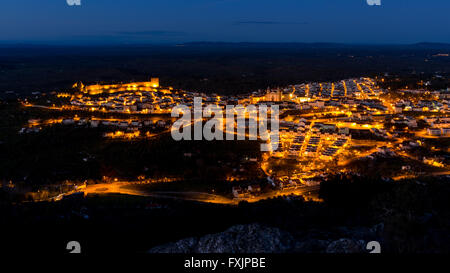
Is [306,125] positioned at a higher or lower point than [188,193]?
higher

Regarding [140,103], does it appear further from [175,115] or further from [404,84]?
[404,84]

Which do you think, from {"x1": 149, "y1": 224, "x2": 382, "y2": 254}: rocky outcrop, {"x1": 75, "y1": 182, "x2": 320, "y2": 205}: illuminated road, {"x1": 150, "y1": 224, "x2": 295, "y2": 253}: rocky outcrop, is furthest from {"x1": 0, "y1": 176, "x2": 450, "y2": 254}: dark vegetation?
{"x1": 75, "y1": 182, "x2": 320, "y2": 205}: illuminated road

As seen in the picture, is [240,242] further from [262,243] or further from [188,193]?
[188,193]

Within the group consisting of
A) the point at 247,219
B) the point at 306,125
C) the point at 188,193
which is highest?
the point at 306,125

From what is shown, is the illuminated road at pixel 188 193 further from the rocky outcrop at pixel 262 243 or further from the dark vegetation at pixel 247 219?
the rocky outcrop at pixel 262 243

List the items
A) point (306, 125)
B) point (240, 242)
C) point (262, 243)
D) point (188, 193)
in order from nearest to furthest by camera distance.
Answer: point (262, 243)
point (240, 242)
point (188, 193)
point (306, 125)

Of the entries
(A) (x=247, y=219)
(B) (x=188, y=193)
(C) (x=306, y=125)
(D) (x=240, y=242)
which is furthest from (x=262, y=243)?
(C) (x=306, y=125)

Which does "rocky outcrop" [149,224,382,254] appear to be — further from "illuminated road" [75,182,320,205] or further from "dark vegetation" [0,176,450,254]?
"illuminated road" [75,182,320,205]

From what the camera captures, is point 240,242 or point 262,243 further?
point 240,242

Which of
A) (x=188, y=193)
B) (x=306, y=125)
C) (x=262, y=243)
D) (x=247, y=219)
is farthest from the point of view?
(x=306, y=125)
